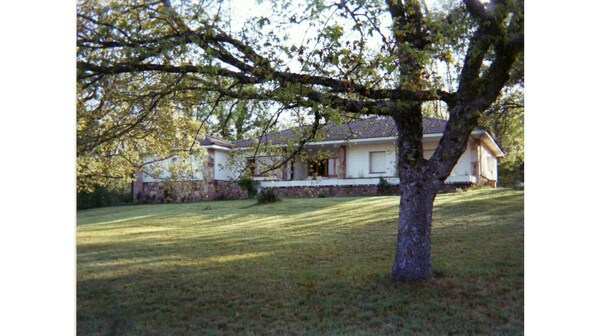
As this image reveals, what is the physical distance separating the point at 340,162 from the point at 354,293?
1.09m

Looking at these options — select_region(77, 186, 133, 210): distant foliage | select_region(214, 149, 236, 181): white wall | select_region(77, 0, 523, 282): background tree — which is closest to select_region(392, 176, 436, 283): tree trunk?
select_region(77, 0, 523, 282): background tree

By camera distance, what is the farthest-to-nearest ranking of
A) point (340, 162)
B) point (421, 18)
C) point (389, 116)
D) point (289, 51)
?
point (340, 162)
point (389, 116)
point (421, 18)
point (289, 51)

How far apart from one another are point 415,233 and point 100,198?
2.26 metres

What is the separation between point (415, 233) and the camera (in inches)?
144

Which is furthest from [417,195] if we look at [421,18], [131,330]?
[131,330]

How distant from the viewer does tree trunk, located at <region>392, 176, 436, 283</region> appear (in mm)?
3609

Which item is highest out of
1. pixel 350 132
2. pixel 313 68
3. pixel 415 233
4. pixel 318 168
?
pixel 313 68

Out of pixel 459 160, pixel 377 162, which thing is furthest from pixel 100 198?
pixel 459 160

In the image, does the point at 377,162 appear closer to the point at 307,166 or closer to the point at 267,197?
the point at 307,166

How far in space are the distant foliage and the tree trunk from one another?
6.63 feet

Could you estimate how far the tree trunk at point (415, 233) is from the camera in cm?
361

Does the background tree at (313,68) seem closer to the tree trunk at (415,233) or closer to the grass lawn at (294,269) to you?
the tree trunk at (415,233)
